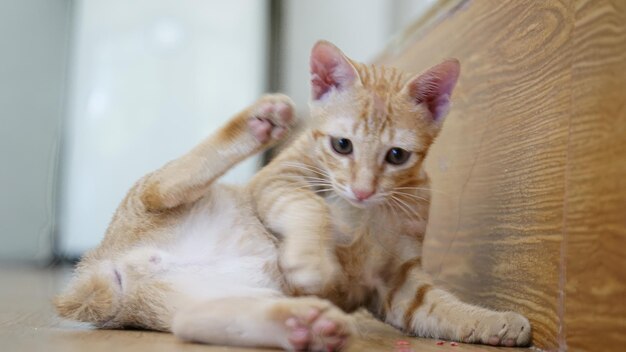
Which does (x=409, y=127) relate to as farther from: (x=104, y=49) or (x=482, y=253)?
(x=104, y=49)

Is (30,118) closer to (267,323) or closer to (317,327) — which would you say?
(267,323)

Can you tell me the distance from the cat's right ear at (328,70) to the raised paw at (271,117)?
0.23 meters

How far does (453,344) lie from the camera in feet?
4.79

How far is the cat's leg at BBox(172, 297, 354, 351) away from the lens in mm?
1104

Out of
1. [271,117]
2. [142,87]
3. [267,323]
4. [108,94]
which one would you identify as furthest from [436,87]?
[108,94]

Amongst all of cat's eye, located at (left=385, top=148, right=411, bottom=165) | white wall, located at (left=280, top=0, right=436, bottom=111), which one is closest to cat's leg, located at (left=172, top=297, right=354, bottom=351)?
cat's eye, located at (left=385, top=148, right=411, bottom=165)

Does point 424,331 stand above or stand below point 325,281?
below

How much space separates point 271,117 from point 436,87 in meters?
0.42

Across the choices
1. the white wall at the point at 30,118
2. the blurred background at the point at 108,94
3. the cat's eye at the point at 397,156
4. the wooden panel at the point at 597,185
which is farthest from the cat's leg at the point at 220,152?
the white wall at the point at 30,118

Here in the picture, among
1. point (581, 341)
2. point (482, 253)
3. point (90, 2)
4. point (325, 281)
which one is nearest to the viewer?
point (581, 341)

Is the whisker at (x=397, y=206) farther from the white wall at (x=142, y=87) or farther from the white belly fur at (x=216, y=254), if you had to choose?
the white wall at (x=142, y=87)

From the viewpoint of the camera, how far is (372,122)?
5.17 ft

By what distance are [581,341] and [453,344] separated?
0.94ft

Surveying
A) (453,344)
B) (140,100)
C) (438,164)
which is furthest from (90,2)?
(453,344)
